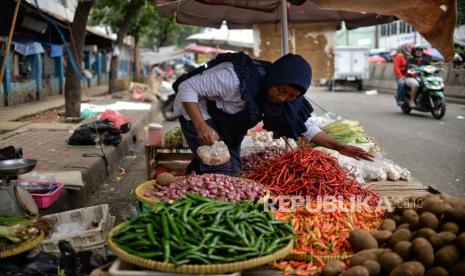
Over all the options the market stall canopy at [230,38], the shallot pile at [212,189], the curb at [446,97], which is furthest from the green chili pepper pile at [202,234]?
the curb at [446,97]

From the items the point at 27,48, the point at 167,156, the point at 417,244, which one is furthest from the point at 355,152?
the point at 27,48

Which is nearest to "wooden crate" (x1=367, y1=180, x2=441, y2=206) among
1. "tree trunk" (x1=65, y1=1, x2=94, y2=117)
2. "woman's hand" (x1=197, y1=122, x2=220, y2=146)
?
"woman's hand" (x1=197, y1=122, x2=220, y2=146)

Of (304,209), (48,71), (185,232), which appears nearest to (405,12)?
(304,209)

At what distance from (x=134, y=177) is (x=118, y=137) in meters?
1.43

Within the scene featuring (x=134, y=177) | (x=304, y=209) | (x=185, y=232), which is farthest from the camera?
(x=134, y=177)

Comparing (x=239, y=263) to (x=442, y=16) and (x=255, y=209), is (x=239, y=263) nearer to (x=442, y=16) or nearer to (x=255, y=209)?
(x=255, y=209)

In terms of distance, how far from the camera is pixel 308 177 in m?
4.67

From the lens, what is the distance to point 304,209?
13.0 ft

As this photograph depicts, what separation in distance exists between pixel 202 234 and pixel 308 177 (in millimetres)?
1967

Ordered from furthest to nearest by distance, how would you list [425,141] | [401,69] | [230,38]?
[230,38] → [401,69] → [425,141]

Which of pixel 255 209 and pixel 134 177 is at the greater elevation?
pixel 255 209

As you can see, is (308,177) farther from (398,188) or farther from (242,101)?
(398,188)

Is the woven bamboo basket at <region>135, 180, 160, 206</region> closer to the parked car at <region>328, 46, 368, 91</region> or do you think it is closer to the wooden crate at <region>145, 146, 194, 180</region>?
the wooden crate at <region>145, 146, 194, 180</region>

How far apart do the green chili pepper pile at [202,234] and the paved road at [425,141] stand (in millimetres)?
4297
